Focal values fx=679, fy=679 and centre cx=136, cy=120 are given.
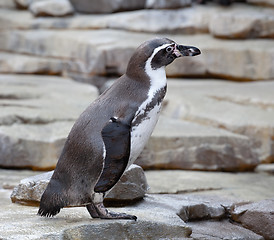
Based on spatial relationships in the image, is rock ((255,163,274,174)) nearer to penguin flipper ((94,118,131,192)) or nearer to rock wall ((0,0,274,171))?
rock wall ((0,0,274,171))

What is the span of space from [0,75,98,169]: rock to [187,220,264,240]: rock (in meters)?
1.47

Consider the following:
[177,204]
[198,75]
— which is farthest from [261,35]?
[177,204]

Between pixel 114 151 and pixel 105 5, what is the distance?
7.08 m

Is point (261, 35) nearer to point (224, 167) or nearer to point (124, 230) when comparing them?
point (224, 167)

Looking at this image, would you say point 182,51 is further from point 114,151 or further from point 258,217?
point 258,217

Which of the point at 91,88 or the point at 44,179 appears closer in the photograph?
the point at 44,179

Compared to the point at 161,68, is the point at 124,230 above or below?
below

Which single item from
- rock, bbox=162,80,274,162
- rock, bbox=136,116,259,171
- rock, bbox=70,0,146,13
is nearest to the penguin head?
rock, bbox=136,116,259,171

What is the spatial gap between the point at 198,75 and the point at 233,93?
52.4 inches

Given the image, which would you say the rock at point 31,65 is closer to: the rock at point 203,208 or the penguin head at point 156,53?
the rock at point 203,208

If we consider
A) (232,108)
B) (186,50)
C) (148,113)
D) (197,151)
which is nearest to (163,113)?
(232,108)

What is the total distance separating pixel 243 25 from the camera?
827 centimetres

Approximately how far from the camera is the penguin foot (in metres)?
3.17

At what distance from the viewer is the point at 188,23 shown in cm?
880
